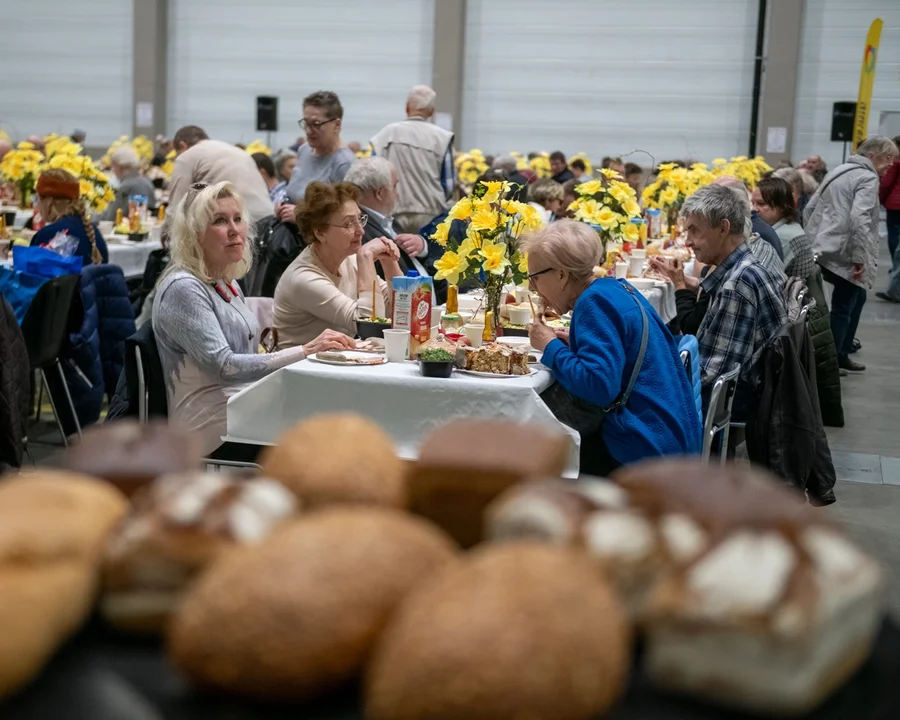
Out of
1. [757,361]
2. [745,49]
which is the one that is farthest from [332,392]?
[745,49]

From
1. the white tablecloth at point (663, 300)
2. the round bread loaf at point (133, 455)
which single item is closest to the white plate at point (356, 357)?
the round bread loaf at point (133, 455)

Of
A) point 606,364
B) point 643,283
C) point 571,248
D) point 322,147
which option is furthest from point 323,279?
point 322,147

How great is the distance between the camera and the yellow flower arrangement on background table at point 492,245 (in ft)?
12.2

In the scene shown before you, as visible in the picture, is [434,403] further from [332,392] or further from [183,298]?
[183,298]

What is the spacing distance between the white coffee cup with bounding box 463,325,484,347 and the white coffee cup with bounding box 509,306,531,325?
0.63 meters

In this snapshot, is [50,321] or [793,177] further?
[793,177]

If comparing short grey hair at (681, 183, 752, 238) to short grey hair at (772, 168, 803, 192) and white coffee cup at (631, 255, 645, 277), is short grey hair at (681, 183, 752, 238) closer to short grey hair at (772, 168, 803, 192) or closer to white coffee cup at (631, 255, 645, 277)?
white coffee cup at (631, 255, 645, 277)

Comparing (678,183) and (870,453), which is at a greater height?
(678,183)

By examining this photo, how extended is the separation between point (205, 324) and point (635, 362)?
1.25 meters

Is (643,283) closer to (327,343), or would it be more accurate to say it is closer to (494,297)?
(494,297)

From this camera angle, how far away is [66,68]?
19.0 metres

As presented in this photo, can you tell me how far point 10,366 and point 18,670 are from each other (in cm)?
311

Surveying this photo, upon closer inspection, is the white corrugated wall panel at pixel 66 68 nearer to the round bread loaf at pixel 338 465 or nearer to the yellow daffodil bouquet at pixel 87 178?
the yellow daffodil bouquet at pixel 87 178

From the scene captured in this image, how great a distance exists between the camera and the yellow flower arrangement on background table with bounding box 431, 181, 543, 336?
3.71 meters
